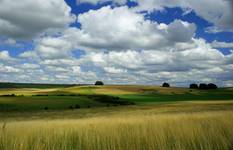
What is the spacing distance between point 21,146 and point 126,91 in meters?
115

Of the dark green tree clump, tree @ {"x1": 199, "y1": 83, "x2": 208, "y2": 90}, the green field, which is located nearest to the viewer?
the green field

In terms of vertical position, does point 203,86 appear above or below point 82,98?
Answer: above

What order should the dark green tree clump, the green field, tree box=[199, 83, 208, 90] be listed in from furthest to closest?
1. the dark green tree clump
2. tree box=[199, 83, 208, 90]
3. the green field

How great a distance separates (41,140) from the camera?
6.04 meters

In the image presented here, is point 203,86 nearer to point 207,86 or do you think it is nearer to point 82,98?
point 207,86

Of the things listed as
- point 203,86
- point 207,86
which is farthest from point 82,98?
point 207,86

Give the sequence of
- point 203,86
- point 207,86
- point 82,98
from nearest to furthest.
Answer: point 82,98, point 203,86, point 207,86

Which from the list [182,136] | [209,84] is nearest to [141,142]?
[182,136]

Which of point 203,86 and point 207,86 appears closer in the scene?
point 203,86

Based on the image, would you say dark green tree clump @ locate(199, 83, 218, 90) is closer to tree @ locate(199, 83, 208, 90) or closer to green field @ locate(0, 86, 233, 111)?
tree @ locate(199, 83, 208, 90)

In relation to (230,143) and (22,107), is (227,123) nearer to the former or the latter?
(230,143)

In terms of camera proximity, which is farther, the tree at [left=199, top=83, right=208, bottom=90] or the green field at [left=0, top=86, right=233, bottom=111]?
the tree at [left=199, top=83, right=208, bottom=90]

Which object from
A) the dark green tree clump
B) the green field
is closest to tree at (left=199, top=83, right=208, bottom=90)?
the dark green tree clump

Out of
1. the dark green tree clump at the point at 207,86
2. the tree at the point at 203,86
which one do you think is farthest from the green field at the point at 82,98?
the dark green tree clump at the point at 207,86
